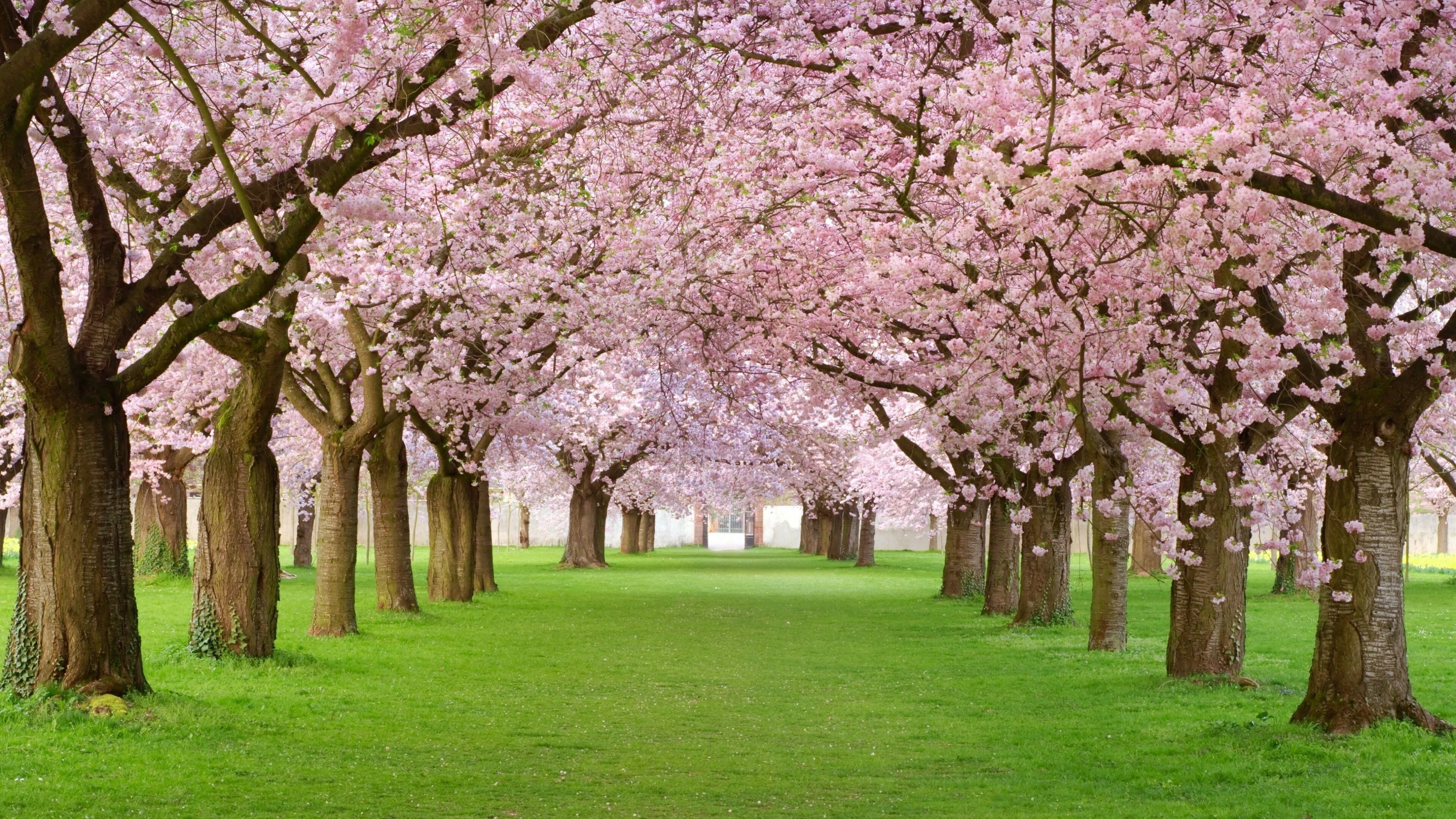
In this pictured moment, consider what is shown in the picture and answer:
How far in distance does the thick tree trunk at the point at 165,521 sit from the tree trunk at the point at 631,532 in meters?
31.6

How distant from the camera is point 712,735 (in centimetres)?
1186

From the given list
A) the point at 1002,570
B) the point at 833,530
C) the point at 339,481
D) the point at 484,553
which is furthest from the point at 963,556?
the point at 833,530

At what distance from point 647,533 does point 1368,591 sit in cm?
6891

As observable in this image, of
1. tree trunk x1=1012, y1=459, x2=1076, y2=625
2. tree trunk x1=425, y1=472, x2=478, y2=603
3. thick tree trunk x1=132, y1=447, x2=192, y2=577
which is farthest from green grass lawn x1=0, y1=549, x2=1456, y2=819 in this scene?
thick tree trunk x1=132, y1=447, x2=192, y2=577

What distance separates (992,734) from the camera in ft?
39.8

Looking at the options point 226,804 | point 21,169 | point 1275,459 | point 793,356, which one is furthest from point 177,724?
point 1275,459

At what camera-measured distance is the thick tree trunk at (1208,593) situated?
14.4 meters

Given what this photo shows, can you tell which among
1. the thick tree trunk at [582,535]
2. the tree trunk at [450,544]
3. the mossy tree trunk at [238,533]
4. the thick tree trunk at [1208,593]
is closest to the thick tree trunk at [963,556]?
the tree trunk at [450,544]

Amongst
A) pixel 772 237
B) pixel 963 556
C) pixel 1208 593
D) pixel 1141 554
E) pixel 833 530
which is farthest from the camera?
pixel 833 530

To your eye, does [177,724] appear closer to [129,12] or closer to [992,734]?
[129,12]

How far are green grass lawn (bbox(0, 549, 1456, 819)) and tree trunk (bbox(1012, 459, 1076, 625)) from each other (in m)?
1.41

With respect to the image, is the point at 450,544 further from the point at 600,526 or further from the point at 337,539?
the point at 600,526

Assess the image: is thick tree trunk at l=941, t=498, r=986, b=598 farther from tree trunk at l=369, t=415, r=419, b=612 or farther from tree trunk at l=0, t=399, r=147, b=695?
tree trunk at l=0, t=399, r=147, b=695

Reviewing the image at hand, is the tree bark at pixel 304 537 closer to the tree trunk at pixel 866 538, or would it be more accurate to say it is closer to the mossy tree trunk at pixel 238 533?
the tree trunk at pixel 866 538
